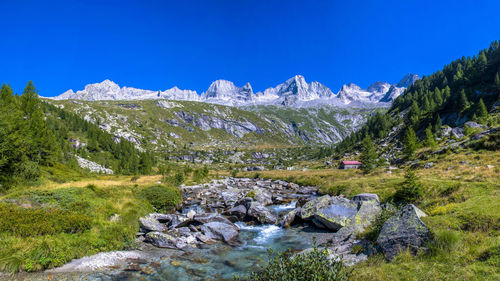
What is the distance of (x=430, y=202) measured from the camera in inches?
717

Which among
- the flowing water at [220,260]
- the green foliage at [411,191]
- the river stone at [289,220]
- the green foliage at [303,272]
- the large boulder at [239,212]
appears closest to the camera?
the green foliage at [303,272]

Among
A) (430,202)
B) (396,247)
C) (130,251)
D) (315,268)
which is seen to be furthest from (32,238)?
(430,202)

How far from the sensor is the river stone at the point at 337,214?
20.0 metres

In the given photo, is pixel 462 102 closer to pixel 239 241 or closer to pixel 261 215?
pixel 261 215

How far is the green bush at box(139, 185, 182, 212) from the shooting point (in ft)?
92.3

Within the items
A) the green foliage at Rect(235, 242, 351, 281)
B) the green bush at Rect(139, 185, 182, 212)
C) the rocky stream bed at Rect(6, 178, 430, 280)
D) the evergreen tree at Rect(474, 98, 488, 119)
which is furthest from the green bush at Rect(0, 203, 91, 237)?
the evergreen tree at Rect(474, 98, 488, 119)

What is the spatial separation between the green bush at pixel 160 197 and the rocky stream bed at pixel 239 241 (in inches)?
155

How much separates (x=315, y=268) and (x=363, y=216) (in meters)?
14.8

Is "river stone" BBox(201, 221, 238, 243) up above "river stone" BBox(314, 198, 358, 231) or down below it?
below

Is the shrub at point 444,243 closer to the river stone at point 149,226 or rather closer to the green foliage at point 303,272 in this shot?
the green foliage at point 303,272

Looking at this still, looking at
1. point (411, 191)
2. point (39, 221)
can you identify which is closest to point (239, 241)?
point (39, 221)

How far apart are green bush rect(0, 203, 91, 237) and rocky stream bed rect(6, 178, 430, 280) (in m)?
2.89

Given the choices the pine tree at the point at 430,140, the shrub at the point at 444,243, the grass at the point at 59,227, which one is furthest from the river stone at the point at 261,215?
the pine tree at the point at 430,140

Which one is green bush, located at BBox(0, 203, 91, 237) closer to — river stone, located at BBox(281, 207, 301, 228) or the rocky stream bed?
the rocky stream bed
